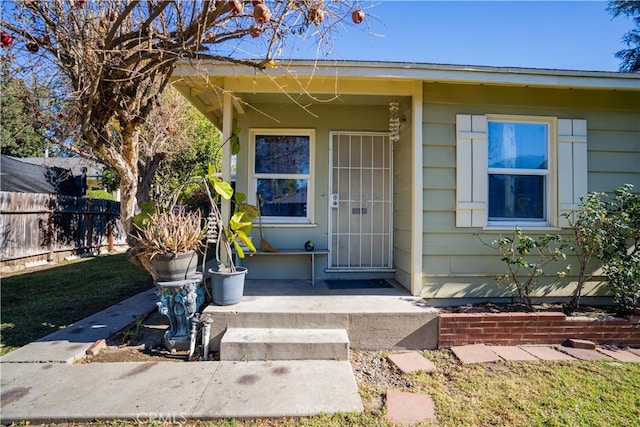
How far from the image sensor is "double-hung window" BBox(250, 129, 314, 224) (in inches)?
193

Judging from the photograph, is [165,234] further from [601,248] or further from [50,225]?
[50,225]

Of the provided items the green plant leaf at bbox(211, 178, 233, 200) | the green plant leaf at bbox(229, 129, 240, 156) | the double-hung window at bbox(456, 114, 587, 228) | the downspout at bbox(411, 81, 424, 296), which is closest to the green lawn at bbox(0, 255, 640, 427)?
the downspout at bbox(411, 81, 424, 296)

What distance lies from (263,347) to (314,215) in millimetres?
2246

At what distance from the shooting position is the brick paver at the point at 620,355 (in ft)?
10.3

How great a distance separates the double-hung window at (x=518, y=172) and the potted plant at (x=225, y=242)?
2993mm

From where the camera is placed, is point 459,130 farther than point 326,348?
Yes

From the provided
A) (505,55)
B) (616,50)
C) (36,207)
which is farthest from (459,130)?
(616,50)

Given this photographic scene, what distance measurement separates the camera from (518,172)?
13.6 ft

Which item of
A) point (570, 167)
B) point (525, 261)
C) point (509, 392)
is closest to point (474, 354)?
point (509, 392)

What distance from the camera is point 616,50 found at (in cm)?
1298

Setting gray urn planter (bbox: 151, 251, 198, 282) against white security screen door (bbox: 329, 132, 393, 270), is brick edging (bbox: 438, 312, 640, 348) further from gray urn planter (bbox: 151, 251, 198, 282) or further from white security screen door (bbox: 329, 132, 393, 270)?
gray urn planter (bbox: 151, 251, 198, 282)

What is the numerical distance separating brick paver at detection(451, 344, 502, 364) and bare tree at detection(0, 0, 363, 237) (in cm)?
325

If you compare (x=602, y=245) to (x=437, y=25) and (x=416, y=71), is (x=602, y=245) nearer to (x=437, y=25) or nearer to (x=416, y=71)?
(x=416, y=71)

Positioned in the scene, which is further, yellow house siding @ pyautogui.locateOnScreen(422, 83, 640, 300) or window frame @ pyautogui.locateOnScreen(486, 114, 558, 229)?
window frame @ pyautogui.locateOnScreen(486, 114, 558, 229)
